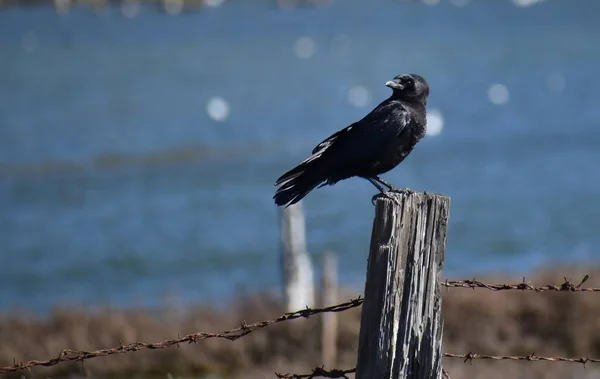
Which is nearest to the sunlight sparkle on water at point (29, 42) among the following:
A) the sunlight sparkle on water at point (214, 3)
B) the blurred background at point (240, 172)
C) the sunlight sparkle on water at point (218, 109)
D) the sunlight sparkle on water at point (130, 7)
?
the blurred background at point (240, 172)

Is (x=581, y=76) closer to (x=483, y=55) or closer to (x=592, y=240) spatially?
(x=483, y=55)

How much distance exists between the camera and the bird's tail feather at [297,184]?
230 inches

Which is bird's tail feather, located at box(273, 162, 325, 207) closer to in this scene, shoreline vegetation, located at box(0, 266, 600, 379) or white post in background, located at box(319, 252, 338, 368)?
shoreline vegetation, located at box(0, 266, 600, 379)

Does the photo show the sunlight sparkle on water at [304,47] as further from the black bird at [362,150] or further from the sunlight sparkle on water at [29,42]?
the black bird at [362,150]

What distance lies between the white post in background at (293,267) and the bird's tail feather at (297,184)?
9.22 metres

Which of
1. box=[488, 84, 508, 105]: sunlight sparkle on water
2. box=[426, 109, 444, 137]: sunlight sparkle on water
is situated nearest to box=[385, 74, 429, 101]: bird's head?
box=[426, 109, 444, 137]: sunlight sparkle on water

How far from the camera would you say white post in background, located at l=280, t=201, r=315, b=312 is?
15.2 meters

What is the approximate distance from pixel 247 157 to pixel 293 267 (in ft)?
65.1

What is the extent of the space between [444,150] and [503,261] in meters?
13.5

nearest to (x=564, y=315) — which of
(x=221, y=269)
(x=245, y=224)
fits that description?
(x=221, y=269)

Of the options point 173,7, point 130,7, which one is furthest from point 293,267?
point 130,7

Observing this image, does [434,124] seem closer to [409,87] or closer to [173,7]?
[409,87]

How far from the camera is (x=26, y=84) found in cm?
5953

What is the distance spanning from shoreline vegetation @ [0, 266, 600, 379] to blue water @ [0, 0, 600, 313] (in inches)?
111
